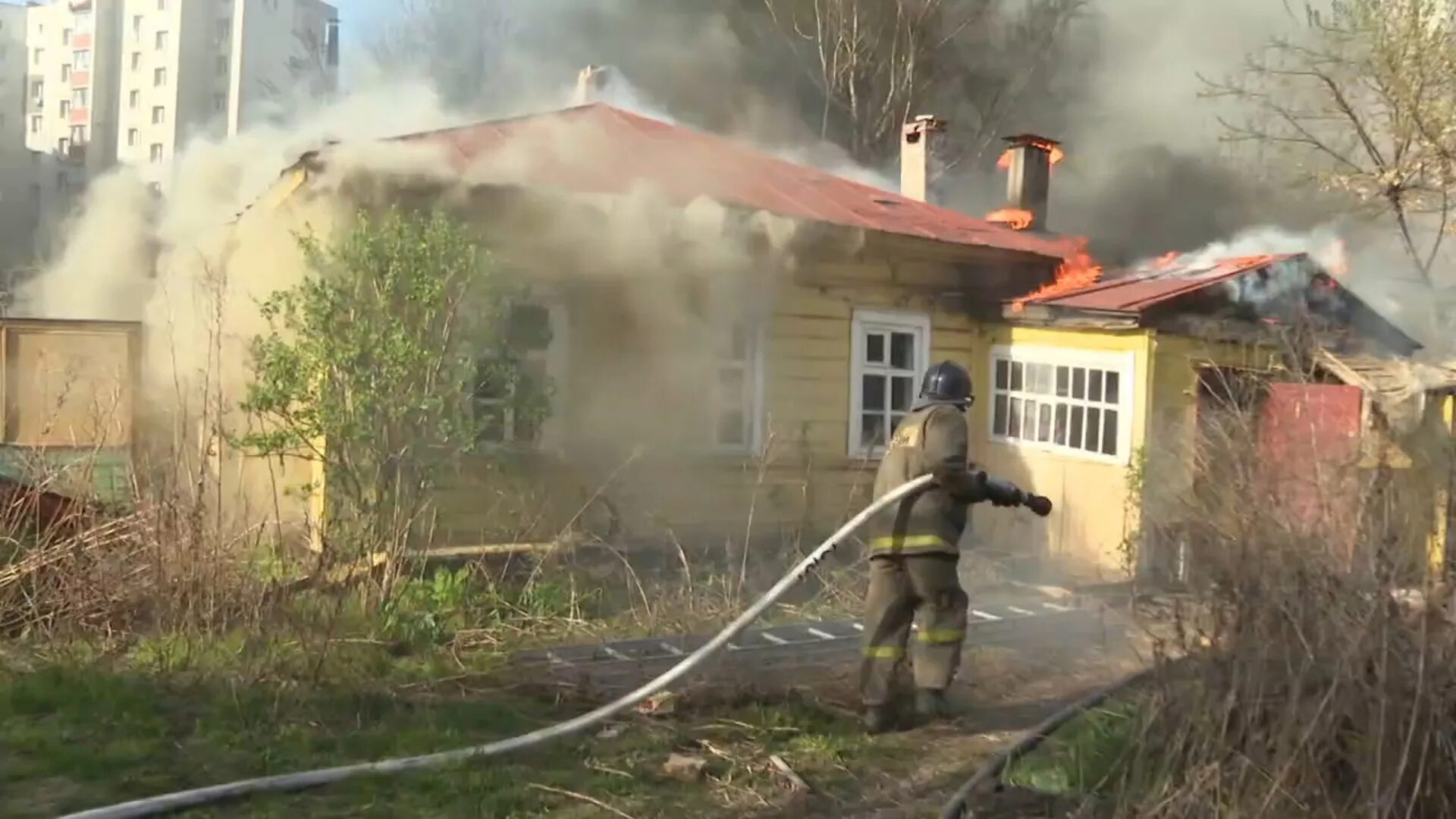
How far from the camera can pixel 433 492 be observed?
7.32 m

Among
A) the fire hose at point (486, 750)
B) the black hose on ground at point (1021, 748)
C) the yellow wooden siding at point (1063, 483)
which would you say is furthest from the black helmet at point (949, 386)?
the yellow wooden siding at point (1063, 483)

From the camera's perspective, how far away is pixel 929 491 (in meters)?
5.38

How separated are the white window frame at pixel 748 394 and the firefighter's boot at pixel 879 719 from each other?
4.78 meters

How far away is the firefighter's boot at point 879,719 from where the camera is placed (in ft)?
17.1

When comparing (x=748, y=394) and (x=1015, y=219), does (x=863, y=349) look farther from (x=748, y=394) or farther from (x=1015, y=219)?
(x=1015, y=219)

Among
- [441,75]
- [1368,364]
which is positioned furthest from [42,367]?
[1368,364]

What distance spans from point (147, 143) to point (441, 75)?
5404 mm

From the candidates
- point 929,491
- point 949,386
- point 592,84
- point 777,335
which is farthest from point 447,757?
point 592,84

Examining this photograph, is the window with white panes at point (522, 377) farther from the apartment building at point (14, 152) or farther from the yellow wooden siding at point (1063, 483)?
the apartment building at point (14, 152)

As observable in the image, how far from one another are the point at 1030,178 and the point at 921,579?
30.8 feet

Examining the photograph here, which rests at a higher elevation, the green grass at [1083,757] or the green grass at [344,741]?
the green grass at [1083,757]

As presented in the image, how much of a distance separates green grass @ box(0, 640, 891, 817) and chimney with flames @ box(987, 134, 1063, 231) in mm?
9487

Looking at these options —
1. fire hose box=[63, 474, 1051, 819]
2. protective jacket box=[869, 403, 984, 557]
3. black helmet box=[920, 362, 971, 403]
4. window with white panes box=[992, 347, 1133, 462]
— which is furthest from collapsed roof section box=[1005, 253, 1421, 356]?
fire hose box=[63, 474, 1051, 819]

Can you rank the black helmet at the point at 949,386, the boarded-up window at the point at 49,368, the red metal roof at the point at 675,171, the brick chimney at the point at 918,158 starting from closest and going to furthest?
1. the black helmet at the point at 949,386
2. the red metal roof at the point at 675,171
3. the boarded-up window at the point at 49,368
4. the brick chimney at the point at 918,158
